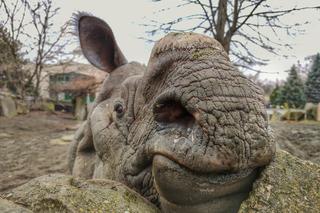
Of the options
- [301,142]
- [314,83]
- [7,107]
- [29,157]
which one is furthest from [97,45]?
[314,83]

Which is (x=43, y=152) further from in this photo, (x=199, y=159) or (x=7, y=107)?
(x=7, y=107)

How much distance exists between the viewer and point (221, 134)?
127 cm

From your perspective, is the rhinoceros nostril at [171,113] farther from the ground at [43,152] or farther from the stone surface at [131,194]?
the ground at [43,152]

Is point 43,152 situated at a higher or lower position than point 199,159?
lower

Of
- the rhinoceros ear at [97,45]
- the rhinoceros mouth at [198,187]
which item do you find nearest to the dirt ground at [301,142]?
the rhinoceros ear at [97,45]

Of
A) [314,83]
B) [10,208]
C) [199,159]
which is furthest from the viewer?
[314,83]

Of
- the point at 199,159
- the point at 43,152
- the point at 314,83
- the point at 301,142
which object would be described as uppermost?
the point at 199,159

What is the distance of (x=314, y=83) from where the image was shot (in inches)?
1143

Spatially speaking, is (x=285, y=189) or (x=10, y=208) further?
(x=285, y=189)

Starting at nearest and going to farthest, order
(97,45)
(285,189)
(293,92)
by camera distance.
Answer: (285,189) → (97,45) → (293,92)

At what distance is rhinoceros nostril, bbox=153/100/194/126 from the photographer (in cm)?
140

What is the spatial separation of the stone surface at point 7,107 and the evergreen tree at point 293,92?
71.8 ft

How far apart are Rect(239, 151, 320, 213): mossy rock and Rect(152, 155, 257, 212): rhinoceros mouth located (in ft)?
0.16

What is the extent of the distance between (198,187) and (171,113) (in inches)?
12.2
